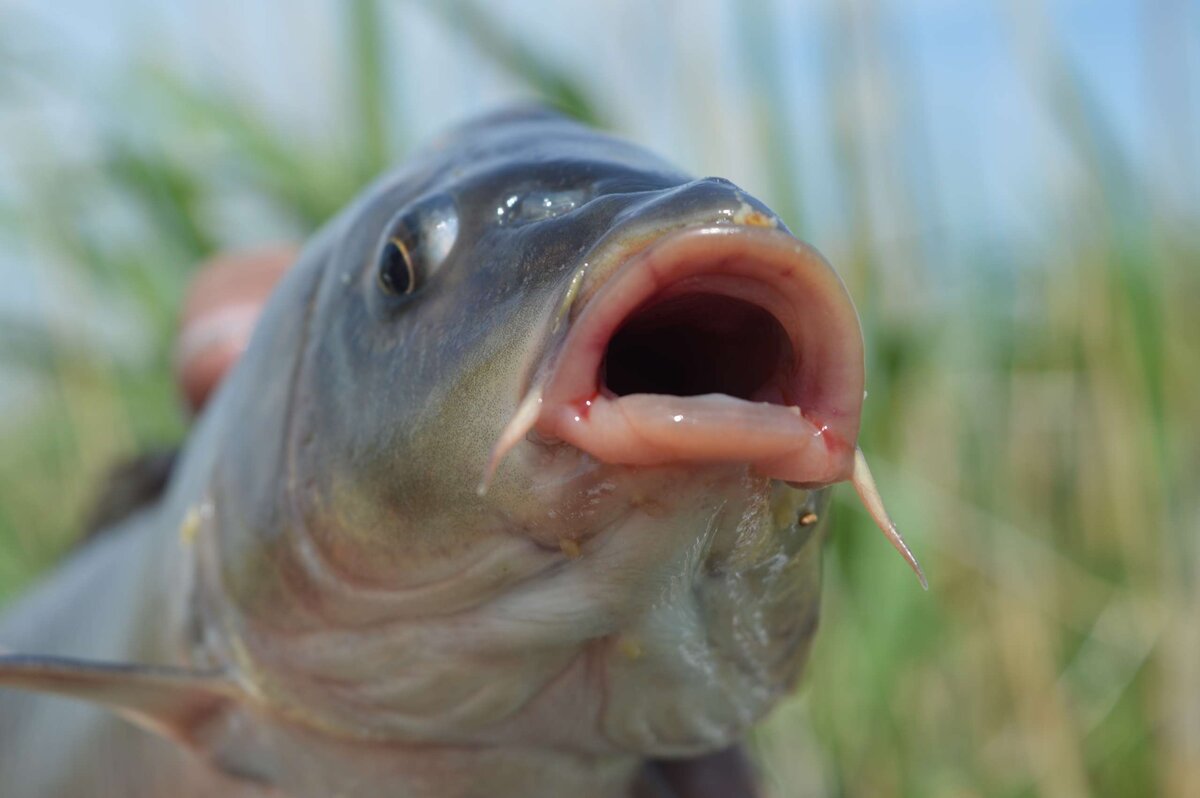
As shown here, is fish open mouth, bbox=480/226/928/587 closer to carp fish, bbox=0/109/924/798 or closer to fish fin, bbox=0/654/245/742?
carp fish, bbox=0/109/924/798

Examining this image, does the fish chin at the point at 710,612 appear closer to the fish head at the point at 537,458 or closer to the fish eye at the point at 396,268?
the fish head at the point at 537,458

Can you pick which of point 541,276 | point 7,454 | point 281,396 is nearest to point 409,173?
point 281,396

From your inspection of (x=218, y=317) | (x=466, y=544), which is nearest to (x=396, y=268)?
(x=466, y=544)

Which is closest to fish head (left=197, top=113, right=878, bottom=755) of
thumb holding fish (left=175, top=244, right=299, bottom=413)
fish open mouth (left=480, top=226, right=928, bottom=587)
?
fish open mouth (left=480, top=226, right=928, bottom=587)

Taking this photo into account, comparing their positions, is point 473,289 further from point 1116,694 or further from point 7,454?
point 7,454

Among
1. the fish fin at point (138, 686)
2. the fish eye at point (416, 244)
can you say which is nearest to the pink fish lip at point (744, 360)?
the fish eye at point (416, 244)
